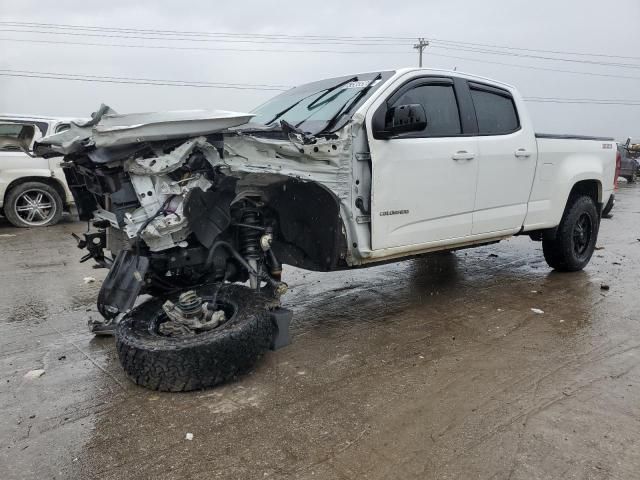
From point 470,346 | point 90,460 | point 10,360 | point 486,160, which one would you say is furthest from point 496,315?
point 10,360

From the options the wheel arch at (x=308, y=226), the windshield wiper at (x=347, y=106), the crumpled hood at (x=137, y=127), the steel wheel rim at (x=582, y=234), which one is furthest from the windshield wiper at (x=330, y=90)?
the steel wheel rim at (x=582, y=234)

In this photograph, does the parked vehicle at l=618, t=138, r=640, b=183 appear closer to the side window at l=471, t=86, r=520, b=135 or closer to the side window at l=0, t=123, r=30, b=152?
the side window at l=471, t=86, r=520, b=135

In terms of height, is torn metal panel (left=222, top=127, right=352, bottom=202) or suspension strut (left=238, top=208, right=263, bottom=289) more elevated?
torn metal panel (left=222, top=127, right=352, bottom=202)

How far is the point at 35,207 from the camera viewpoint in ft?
31.3

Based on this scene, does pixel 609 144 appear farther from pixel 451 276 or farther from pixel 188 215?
pixel 188 215

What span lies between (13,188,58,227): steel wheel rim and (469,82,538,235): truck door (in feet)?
25.6

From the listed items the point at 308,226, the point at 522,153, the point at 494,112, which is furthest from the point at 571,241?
the point at 308,226

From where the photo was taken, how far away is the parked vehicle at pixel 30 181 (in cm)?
902

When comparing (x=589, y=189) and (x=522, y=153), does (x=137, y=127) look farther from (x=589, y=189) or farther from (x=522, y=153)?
(x=589, y=189)

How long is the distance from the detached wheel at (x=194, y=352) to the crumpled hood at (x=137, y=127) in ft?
3.87

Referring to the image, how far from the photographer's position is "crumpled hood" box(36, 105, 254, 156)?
3.08 m

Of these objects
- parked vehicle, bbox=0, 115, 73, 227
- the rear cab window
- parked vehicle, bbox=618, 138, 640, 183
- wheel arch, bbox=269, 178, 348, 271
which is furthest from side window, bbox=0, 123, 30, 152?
parked vehicle, bbox=618, 138, 640, 183

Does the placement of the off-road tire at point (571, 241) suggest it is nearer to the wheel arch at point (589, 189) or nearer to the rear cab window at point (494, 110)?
the wheel arch at point (589, 189)

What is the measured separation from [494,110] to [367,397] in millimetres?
3273
